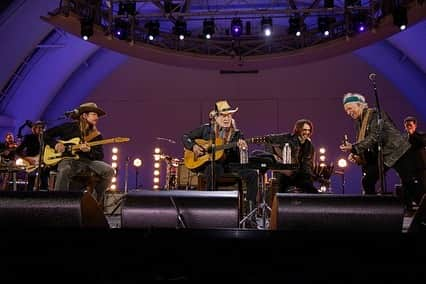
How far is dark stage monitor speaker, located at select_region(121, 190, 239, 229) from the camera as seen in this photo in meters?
2.80

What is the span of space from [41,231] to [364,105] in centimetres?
510

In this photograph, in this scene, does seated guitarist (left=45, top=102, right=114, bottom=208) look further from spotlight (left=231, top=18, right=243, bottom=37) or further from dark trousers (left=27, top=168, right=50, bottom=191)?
spotlight (left=231, top=18, right=243, bottom=37)

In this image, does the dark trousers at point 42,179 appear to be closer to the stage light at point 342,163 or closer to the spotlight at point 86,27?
the spotlight at point 86,27

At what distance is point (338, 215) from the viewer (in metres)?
2.46

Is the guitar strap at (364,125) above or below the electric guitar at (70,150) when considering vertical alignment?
above

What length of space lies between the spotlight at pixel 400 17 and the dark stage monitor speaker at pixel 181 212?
27.2 feet

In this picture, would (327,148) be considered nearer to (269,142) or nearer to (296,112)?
(296,112)

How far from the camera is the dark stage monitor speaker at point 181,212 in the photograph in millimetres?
2797

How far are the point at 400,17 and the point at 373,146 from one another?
492 centimetres

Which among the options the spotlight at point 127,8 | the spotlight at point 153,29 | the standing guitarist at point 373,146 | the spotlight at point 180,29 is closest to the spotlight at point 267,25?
the spotlight at point 180,29

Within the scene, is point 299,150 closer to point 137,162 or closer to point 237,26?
point 237,26

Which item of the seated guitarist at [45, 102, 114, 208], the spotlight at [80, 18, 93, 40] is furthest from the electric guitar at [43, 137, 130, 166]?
the spotlight at [80, 18, 93, 40]

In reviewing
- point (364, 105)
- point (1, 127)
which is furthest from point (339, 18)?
point (1, 127)

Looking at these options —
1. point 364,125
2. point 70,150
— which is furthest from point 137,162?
point 364,125
